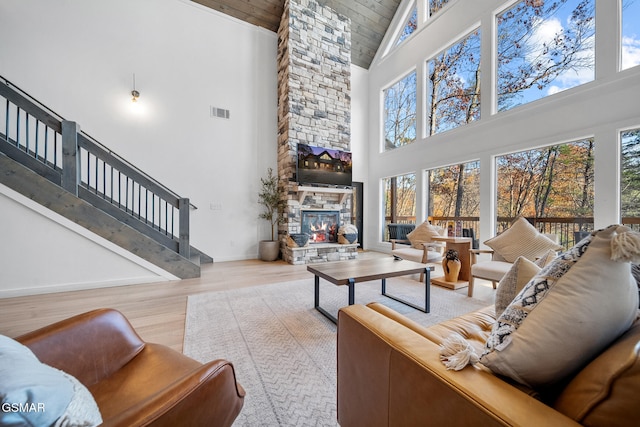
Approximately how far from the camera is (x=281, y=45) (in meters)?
5.43

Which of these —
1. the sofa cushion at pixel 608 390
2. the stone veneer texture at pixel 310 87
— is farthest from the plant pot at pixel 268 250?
the sofa cushion at pixel 608 390

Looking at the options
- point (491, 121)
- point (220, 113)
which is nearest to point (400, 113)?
point (491, 121)

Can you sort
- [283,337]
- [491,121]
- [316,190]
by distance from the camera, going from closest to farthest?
1. [283,337]
2. [491,121]
3. [316,190]

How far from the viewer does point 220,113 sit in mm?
5055

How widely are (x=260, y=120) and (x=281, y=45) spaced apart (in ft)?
5.62

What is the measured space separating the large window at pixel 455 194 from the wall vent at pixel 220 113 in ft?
14.7

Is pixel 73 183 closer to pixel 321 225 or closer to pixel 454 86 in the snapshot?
pixel 321 225

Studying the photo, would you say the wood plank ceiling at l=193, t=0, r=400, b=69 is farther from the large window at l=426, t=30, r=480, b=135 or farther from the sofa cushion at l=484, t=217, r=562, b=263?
the sofa cushion at l=484, t=217, r=562, b=263

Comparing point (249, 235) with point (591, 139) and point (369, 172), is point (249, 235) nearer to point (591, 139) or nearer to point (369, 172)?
point (369, 172)

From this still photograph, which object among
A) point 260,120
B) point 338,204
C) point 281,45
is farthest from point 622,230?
point 281,45

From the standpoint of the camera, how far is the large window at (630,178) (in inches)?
115

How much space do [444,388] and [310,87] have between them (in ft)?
18.9

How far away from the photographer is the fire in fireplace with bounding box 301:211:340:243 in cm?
539

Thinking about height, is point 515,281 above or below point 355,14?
below
